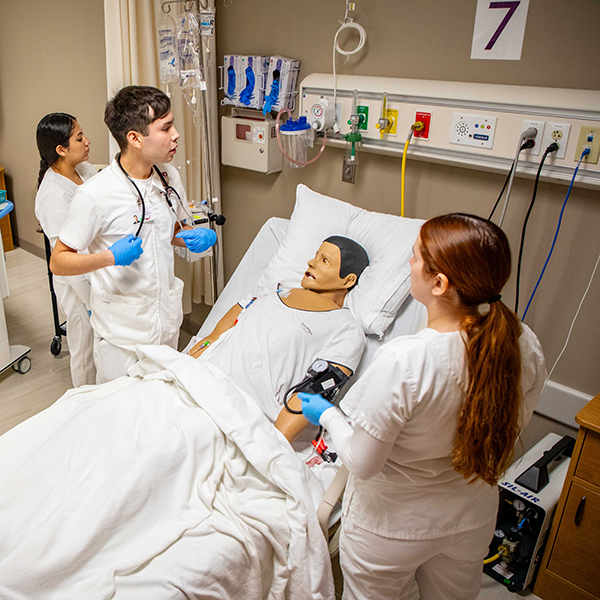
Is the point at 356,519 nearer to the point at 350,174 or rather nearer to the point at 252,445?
the point at 252,445

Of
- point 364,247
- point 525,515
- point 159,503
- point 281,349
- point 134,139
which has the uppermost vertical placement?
point 134,139

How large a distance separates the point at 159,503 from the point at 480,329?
0.88 meters

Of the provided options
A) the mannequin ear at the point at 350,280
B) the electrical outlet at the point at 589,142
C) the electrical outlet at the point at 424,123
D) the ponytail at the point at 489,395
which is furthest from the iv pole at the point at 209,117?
the ponytail at the point at 489,395

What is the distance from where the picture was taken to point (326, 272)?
2020 mm

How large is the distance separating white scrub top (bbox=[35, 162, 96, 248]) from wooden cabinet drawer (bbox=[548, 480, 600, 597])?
224cm

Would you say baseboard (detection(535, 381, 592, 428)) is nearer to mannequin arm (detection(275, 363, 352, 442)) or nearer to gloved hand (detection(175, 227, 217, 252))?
mannequin arm (detection(275, 363, 352, 442))

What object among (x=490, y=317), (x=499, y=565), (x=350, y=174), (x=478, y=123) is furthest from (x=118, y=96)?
(x=499, y=565)

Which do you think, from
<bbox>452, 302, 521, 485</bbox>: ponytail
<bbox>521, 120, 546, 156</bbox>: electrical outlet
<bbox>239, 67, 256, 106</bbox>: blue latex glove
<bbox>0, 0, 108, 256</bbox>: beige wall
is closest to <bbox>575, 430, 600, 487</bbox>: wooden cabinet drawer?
<bbox>452, 302, 521, 485</bbox>: ponytail

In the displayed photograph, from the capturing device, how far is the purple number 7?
178 cm

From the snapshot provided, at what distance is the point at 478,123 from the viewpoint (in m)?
1.87

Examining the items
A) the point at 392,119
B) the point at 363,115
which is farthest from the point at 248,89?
the point at 392,119

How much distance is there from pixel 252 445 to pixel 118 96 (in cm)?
129

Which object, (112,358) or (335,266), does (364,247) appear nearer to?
(335,266)

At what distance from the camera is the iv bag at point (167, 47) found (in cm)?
234
